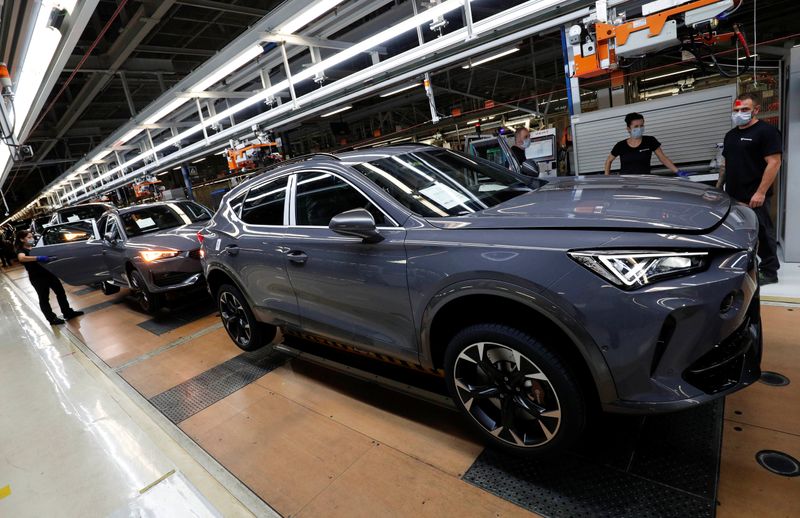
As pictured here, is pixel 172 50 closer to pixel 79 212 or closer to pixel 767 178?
pixel 79 212

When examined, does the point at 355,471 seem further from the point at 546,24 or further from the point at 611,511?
the point at 546,24

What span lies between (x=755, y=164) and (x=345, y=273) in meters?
3.77

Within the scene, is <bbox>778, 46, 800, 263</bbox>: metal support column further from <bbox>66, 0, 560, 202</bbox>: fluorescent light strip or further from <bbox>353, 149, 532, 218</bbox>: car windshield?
<bbox>353, 149, 532, 218</bbox>: car windshield

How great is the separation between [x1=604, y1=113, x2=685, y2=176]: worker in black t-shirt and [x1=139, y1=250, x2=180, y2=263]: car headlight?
5.39 meters

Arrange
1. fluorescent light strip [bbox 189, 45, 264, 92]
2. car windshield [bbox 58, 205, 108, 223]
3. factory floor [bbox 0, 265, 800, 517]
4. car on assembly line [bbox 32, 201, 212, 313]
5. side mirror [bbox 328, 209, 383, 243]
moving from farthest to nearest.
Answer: car windshield [bbox 58, 205, 108, 223], car on assembly line [bbox 32, 201, 212, 313], fluorescent light strip [bbox 189, 45, 264, 92], side mirror [bbox 328, 209, 383, 243], factory floor [bbox 0, 265, 800, 517]

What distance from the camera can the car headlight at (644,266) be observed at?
1.48m

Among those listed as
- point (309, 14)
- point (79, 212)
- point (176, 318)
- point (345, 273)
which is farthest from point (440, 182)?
point (79, 212)

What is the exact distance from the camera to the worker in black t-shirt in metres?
4.16

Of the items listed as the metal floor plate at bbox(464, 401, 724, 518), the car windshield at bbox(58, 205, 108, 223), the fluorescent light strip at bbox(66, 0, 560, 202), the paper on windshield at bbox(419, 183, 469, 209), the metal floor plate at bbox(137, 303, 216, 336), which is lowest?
the metal floor plate at bbox(464, 401, 724, 518)

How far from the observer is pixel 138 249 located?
17.4 feet

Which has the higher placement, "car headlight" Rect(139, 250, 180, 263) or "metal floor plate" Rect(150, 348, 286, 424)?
"car headlight" Rect(139, 250, 180, 263)

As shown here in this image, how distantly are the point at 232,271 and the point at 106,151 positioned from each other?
11.2 meters

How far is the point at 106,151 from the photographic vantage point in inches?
457

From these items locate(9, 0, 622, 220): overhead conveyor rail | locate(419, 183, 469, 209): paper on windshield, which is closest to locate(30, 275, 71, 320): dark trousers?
locate(9, 0, 622, 220): overhead conveyor rail
